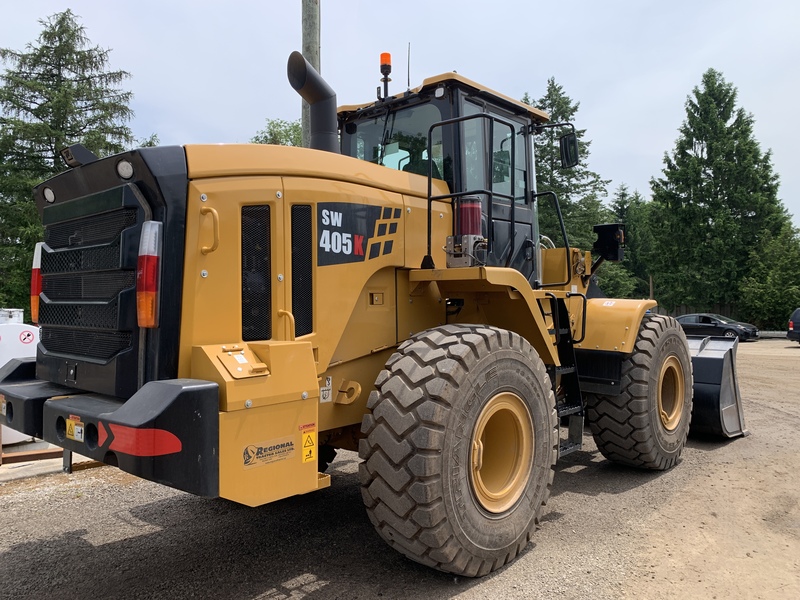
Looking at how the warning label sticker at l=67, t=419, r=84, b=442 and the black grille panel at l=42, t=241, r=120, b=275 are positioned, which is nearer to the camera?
the warning label sticker at l=67, t=419, r=84, b=442

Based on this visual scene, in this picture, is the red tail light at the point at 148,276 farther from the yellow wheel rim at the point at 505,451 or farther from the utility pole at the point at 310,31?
the utility pole at the point at 310,31

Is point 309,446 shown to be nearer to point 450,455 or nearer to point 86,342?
point 450,455

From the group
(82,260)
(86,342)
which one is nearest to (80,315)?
(86,342)

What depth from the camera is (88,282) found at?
3420 millimetres

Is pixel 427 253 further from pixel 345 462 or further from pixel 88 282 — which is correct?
pixel 345 462

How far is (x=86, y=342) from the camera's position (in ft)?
11.3

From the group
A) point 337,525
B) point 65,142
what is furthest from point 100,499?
point 65,142

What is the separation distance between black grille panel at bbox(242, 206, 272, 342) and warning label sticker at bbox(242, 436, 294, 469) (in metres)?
0.58

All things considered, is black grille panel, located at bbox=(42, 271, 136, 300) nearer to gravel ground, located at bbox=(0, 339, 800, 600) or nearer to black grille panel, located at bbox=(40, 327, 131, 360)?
black grille panel, located at bbox=(40, 327, 131, 360)

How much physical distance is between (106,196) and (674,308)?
130ft

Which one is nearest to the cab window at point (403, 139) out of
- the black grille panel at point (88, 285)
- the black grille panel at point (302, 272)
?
the black grille panel at point (302, 272)

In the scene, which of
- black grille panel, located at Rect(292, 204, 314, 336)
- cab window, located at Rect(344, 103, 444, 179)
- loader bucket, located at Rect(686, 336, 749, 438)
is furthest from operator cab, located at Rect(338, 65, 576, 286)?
loader bucket, located at Rect(686, 336, 749, 438)

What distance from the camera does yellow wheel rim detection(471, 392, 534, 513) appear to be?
148 inches

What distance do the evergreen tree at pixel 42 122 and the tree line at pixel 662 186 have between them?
3 centimetres
